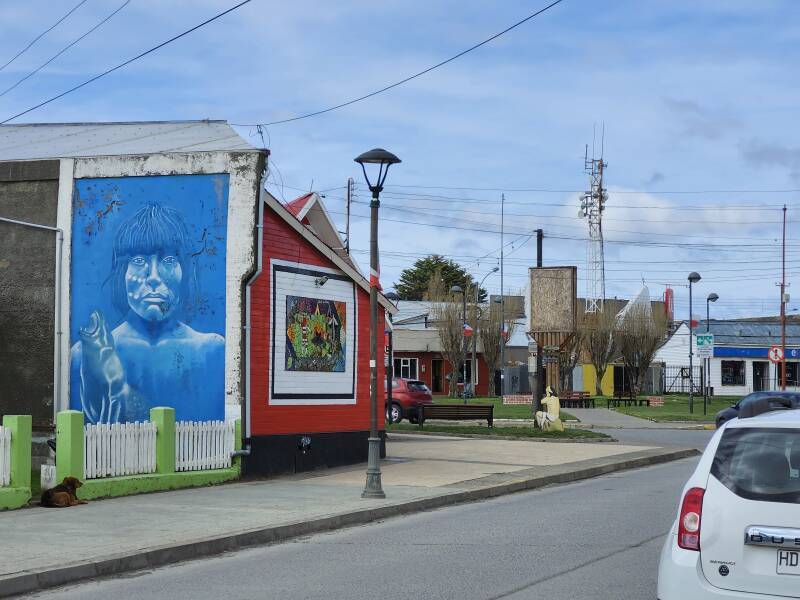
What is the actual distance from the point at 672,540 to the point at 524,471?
542 inches

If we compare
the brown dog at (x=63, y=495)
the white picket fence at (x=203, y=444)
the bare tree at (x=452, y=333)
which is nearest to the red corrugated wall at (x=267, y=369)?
the white picket fence at (x=203, y=444)

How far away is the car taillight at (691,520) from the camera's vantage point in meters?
6.16

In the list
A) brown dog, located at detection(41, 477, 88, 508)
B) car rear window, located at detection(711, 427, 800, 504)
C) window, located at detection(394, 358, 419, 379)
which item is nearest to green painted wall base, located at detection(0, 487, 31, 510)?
brown dog, located at detection(41, 477, 88, 508)

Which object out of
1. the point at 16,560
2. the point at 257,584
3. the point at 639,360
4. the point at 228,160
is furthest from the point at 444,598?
the point at 639,360

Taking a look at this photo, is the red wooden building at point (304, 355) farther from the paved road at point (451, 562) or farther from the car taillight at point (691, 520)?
the car taillight at point (691, 520)

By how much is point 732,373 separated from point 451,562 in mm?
70530

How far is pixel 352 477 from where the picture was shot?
62.7ft

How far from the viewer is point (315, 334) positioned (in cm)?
2061

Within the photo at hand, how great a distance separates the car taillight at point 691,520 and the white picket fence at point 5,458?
1028cm

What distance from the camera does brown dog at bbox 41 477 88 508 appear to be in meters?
14.3

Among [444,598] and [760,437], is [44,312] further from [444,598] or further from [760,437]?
[760,437]

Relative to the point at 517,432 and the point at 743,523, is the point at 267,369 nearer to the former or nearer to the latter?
the point at 517,432

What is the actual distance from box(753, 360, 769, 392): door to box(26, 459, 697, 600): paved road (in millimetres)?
65741

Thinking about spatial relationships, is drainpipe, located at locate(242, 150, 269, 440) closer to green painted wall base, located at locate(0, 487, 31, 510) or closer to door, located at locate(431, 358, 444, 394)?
green painted wall base, located at locate(0, 487, 31, 510)
